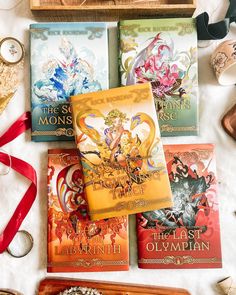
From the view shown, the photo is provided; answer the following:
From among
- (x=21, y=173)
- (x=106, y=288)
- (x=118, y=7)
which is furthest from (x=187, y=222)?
(x=118, y=7)

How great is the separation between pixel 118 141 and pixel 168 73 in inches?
7.3

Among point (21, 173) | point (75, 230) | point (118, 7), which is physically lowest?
point (75, 230)

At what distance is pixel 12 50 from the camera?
91 cm

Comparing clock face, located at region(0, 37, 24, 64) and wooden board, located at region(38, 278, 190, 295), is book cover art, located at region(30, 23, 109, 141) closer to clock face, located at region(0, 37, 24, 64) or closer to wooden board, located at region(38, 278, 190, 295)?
clock face, located at region(0, 37, 24, 64)

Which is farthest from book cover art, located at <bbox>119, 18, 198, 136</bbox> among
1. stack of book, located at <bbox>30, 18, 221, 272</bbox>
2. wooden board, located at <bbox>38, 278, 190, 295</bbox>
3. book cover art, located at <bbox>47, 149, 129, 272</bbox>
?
wooden board, located at <bbox>38, 278, 190, 295</bbox>

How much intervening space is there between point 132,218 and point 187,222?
0.39 feet

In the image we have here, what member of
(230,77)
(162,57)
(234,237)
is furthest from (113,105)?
(234,237)

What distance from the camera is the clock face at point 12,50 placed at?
0.91 meters

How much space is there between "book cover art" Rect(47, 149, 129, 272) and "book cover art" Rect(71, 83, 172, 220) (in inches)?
1.9

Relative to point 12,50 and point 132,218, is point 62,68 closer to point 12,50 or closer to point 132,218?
point 12,50

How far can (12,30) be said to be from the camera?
92 cm

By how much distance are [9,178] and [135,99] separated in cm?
32

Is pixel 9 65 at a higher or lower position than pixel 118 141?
higher

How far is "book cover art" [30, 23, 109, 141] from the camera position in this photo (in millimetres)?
896
